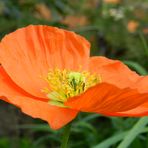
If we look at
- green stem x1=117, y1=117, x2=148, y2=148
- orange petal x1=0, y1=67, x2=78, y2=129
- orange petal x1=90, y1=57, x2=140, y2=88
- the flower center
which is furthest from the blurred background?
orange petal x1=0, y1=67, x2=78, y2=129

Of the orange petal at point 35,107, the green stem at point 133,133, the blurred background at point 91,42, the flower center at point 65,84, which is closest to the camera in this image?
the orange petal at point 35,107

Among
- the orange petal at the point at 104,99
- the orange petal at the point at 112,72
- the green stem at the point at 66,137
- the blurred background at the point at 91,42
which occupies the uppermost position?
the orange petal at the point at 104,99

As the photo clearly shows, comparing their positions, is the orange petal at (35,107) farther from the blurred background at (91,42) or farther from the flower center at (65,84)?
the blurred background at (91,42)

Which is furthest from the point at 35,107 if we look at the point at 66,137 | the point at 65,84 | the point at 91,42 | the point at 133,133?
the point at 91,42

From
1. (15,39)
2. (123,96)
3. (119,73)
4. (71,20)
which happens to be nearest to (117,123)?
(119,73)

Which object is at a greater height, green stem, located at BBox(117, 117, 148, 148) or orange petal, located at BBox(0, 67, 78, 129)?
orange petal, located at BBox(0, 67, 78, 129)

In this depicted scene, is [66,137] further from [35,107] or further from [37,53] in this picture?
[37,53]

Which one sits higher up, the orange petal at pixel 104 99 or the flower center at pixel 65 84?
the orange petal at pixel 104 99

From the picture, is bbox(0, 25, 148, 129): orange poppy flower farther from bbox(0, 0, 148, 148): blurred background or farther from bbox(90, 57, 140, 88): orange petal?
bbox(0, 0, 148, 148): blurred background

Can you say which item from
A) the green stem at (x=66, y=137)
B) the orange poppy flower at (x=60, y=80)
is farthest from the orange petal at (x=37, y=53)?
the green stem at (x=66, y=137)
